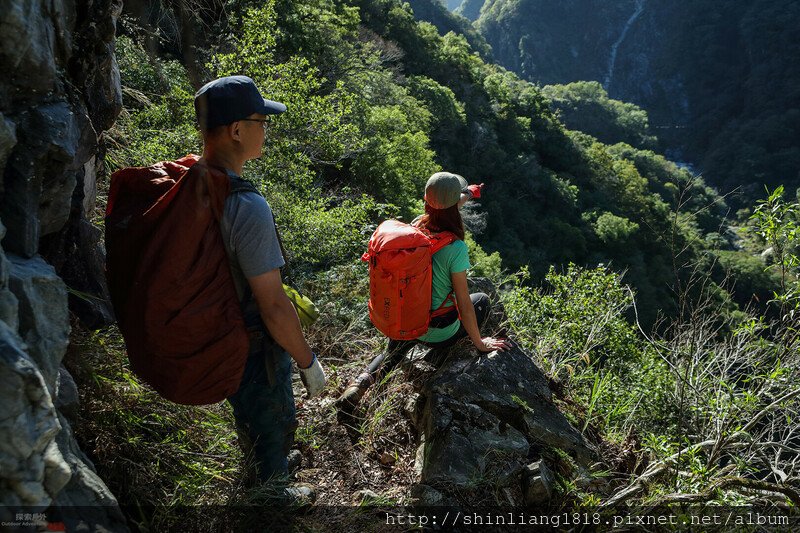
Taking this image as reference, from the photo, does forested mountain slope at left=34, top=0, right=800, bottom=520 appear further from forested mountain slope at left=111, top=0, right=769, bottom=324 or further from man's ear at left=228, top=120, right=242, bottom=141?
man's ear at left=228, top=120, right=242, bottom=141

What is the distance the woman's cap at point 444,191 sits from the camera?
2.79 metres

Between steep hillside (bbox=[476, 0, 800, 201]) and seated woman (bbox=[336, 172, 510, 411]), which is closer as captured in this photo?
seated woman (bbox=[336, 172, 510, 411])

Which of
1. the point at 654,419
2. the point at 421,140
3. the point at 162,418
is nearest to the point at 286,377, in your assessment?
the point at 162,418

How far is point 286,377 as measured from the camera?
2.10m

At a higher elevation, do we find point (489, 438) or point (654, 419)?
point (489, 438)

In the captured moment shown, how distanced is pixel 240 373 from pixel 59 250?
1.02 meters

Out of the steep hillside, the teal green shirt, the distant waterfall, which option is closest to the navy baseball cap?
the teal green shirt

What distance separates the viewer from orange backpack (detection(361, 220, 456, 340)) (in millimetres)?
2641

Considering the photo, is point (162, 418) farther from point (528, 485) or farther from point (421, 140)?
point (421, 140)

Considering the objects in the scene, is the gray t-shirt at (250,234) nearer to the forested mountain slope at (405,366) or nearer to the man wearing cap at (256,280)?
the man wearing cap at (256,280)

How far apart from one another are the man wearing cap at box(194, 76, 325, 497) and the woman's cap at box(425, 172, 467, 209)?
1.05m

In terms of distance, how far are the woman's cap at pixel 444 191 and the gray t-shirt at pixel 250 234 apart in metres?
1.22

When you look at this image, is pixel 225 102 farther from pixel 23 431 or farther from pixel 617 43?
pixel 617 43

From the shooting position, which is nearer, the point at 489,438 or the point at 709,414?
the point at 489,438
